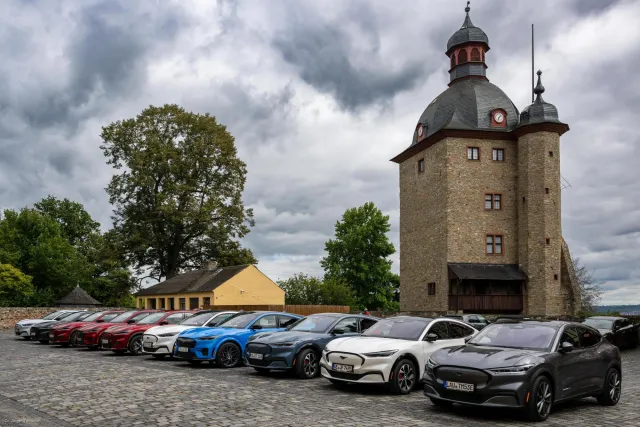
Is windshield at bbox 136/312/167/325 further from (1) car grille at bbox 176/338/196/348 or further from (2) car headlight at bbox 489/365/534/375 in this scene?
(2) car headlight at bbox 489/365/534/375

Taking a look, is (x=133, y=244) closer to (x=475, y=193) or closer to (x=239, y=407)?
(x=475, y=193)

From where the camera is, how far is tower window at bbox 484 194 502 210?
154ft

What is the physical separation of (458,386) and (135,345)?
1392 cm

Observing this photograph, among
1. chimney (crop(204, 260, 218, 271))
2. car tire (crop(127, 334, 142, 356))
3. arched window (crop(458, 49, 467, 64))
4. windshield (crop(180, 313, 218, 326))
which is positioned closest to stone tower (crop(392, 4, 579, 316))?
arched window (crop(458, 49, 467, 64))

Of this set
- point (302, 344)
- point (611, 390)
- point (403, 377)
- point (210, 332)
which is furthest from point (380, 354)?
point (210, 332)

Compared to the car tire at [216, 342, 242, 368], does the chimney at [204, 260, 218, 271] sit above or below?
above

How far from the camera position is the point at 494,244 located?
153 ft

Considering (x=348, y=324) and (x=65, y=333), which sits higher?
(x=348, y=324)

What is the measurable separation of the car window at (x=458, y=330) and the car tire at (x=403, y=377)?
1.50 meters

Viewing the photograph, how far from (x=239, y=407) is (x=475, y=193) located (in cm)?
3830

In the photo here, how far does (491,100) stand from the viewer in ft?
160

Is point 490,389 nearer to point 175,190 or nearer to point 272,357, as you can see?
point 272,357

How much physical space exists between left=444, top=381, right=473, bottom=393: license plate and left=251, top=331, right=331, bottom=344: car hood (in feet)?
16.6

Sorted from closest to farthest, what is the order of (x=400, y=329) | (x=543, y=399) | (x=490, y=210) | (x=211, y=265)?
(x=543, y=399)
(x=400, y=329)
(x=490, y=210)
(x=211, y=265)
